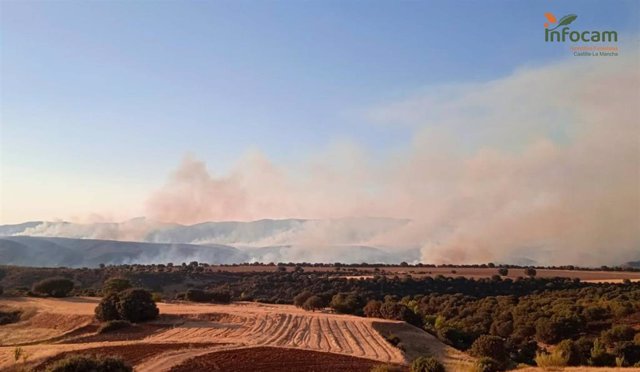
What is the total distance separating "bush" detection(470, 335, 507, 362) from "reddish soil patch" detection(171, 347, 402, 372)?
10.7m

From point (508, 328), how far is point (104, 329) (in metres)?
32.6

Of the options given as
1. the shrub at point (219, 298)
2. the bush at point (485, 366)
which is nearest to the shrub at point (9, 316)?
the shrub at point (219, 298)

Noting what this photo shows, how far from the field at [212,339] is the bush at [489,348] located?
1028 millimetres

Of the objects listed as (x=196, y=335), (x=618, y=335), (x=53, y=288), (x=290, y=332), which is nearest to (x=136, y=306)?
(x=196, y=335)

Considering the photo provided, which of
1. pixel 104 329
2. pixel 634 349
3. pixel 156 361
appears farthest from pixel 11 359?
pixel 634 349

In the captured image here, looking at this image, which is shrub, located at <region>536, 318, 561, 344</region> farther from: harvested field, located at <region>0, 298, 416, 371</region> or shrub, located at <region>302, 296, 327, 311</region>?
shrub, located at <region>302, 296, 327, 311</region>

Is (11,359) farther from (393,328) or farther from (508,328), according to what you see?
(508,328)

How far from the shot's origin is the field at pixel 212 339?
2367 cm

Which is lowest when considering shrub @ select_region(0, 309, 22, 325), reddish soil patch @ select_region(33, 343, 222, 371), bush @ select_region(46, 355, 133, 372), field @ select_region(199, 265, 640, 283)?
shrub @ select_region(0, 309, 22, 325)

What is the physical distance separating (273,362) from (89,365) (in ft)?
29.9

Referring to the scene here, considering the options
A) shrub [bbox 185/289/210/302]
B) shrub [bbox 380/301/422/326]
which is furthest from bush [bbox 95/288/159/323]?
shrub [bbox 380/301/422/326]

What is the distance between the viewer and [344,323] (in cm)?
4044

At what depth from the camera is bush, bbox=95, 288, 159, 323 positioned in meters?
38.7

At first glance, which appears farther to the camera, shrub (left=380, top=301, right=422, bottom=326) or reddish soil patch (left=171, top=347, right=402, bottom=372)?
shrub (left=380, top=301, right=422, bottom=326)
